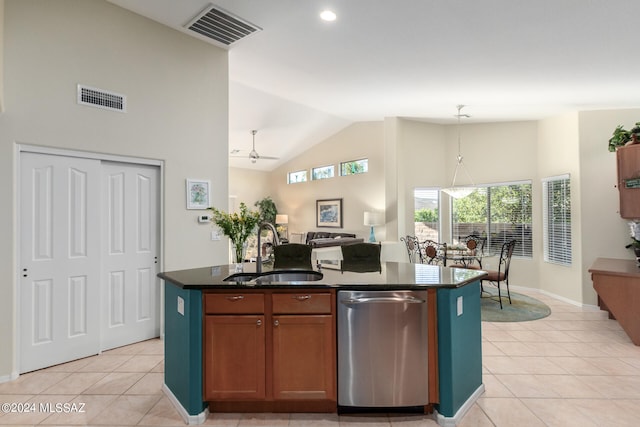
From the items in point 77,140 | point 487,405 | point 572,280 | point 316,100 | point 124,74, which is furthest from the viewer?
point 316,100

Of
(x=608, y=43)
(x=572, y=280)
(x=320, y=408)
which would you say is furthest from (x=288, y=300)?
(x=572, y=280)

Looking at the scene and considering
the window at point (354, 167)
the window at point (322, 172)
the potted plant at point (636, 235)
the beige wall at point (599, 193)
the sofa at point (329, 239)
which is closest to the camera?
the potted plant at point (636, 235)

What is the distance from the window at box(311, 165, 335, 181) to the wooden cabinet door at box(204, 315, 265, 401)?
6908mm

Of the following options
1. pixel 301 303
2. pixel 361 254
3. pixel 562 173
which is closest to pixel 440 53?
pixel 361 254

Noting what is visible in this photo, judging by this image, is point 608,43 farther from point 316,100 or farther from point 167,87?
point 167,87

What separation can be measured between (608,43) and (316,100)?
13.0ft

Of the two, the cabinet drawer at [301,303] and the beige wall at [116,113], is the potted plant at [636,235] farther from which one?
the beige wall at [116,113]

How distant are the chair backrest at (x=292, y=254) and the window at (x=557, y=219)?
4.62 m

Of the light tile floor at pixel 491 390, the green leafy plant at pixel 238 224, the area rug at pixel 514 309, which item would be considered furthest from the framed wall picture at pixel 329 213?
the green leafy plant at pixel 238 224

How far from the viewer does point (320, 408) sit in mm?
2447

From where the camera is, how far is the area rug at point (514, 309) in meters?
4.74

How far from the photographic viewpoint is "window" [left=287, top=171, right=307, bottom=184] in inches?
389

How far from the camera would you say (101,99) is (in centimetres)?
348

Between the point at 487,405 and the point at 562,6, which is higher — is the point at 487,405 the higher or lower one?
→ the lower one
